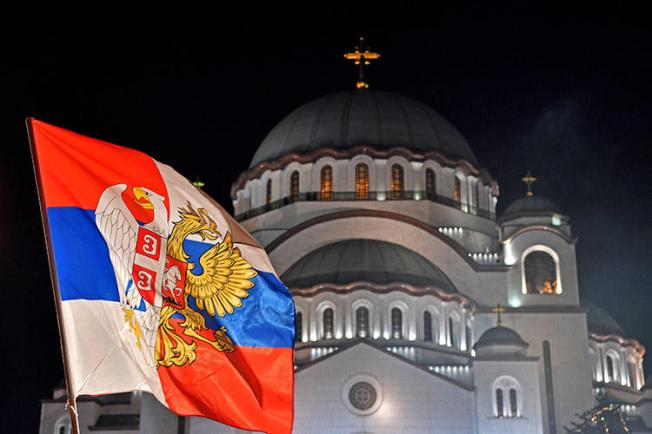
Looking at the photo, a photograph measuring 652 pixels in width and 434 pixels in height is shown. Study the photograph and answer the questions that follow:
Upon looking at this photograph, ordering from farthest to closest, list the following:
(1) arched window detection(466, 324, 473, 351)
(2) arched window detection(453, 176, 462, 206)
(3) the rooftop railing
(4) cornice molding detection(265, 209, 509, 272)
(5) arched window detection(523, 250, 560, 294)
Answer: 1. (2) arched window detection(453, 176, 462, 206)
2. (3) the rooftop railing
3. (5) arched window detection(523, 250, 560, 294)
4. (4) cornice molding detection(265, 209, 509, 272)
5. (1) arched window detection(466, 324, 473, 351)

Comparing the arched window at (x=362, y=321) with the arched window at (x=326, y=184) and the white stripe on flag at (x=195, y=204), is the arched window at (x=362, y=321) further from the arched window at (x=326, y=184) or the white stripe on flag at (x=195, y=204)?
the white stripe on flag at (x=195, y=204)

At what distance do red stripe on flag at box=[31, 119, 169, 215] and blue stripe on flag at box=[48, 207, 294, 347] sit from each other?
14cm

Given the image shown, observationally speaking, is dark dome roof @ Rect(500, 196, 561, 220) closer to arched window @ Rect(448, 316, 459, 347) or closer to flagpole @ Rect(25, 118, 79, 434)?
arched window @ Rect(448, 316, 459, 347)

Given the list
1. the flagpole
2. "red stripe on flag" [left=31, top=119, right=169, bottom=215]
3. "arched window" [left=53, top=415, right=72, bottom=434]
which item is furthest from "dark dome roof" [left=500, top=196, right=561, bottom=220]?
the flagpole

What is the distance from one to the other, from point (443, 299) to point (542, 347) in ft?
14.3

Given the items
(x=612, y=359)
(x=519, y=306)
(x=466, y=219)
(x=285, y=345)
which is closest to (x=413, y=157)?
(x=466, y=219)

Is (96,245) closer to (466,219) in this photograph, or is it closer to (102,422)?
(102,422)

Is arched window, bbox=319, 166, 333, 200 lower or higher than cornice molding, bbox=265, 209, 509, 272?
higher

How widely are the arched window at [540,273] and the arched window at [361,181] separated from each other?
20.5 feet

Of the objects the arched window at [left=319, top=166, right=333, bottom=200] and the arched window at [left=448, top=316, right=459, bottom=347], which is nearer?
the arched window at [left=448, top=316, right=459, bottom=347]

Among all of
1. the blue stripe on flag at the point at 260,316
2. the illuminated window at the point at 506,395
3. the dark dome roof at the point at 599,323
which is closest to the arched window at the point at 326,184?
the illuminated window at the point at 506,395

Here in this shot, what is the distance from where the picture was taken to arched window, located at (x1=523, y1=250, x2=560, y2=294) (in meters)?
38.0

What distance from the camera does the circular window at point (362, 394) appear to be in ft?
105

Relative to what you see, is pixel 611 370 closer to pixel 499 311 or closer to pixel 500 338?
pixel 499 311
